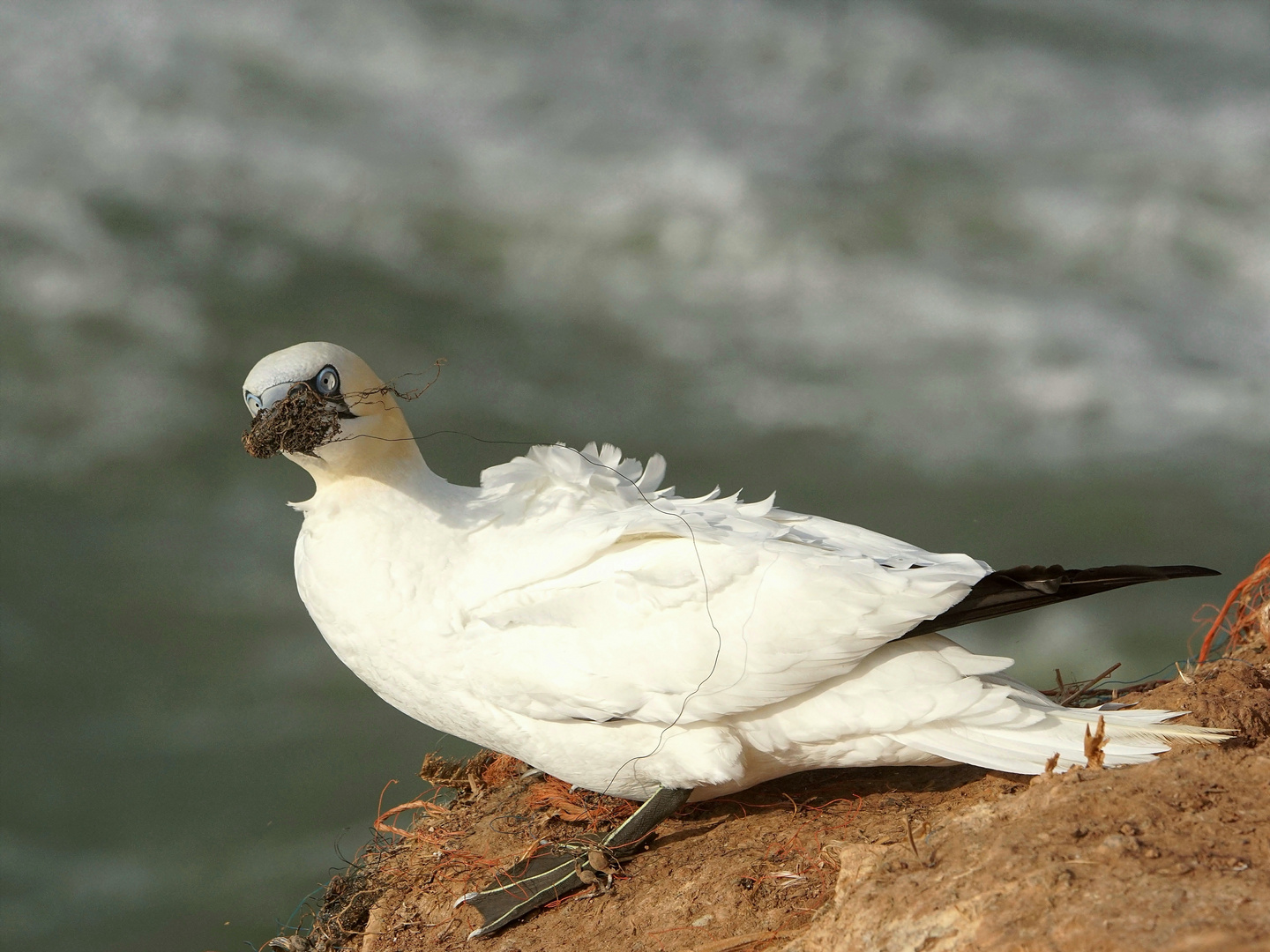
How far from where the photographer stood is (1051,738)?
Result: 13.1ft

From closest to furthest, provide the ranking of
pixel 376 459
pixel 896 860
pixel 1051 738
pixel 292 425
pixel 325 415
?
pixel 896 860 < pixel 1051 738 < pixel 292 425 < pixel 325 415 < pixel 376 459

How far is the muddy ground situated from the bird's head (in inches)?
83.5

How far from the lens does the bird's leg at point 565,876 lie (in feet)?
14.9

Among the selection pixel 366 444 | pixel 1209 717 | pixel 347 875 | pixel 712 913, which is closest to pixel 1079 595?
pixel 1209 717

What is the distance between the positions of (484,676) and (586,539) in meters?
0.76

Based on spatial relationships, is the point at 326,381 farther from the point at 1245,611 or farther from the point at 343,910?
the point at 1245,611

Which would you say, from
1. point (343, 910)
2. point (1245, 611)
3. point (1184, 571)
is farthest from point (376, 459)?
point (1245, 611)

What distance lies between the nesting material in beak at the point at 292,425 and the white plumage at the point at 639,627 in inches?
2.5

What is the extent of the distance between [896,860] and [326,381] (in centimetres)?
312


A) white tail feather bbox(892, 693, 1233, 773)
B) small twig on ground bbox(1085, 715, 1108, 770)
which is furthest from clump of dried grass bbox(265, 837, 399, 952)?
→ small twig on ground bbox(1085, 715, 1108, 770)

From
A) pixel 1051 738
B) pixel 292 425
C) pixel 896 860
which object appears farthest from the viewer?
pixel 292 425

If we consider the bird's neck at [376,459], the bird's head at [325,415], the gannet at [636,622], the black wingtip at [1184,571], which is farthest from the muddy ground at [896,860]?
the bird's head at [325,415]

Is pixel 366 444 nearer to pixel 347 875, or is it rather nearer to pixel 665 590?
pixel 665 590

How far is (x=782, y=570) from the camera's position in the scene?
4129 millimetres
